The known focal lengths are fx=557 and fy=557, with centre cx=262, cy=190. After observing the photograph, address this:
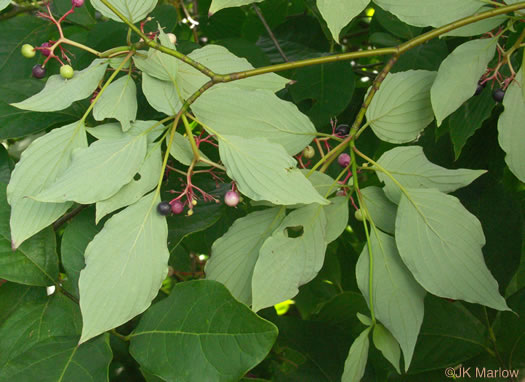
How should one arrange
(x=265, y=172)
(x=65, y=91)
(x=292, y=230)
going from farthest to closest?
(x=292, y=230)
(x=65, y=91)
(x=265, y=172)

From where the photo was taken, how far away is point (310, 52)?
1.17m

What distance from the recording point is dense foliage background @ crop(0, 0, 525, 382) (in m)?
0.62

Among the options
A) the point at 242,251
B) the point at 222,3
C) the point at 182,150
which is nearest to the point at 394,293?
the point at 242,251

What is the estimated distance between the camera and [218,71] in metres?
0.67

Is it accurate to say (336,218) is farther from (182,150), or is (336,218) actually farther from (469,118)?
(469,118)

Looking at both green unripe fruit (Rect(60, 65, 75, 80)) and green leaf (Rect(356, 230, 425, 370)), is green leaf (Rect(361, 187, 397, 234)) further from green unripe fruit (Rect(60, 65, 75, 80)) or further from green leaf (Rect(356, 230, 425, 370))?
green unripe fruit (Rect(60, 65, 75, 80))

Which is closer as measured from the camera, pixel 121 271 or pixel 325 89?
pixel 121 271

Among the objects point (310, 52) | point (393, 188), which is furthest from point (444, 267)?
point (310, 52)

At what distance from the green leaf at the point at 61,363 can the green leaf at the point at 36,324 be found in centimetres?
5

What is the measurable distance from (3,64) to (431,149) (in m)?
0.81

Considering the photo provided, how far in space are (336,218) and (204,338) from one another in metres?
0.20

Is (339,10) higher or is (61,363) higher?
(339,10)

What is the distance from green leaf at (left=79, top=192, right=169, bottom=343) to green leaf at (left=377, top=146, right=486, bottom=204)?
26cm

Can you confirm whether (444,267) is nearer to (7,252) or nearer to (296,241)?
(296,241)
